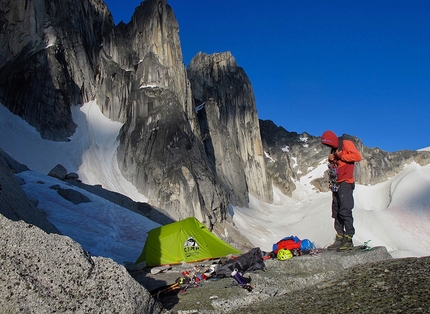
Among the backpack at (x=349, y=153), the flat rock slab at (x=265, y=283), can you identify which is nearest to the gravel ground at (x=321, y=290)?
the flat rock slab at (x=265, y=283)

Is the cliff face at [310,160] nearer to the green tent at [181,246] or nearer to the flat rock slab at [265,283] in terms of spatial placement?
the green tent at [181,246]

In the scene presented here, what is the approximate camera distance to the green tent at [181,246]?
54.4ft

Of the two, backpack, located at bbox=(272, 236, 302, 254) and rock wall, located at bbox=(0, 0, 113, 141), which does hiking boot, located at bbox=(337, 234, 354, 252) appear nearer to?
backpack, located at bbox=(272, 236, 302, 254)

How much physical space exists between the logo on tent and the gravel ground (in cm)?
886

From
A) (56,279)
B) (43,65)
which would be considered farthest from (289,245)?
(43,65)

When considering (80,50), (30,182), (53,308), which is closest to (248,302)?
(53,308)

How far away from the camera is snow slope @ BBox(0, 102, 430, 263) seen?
22922mm

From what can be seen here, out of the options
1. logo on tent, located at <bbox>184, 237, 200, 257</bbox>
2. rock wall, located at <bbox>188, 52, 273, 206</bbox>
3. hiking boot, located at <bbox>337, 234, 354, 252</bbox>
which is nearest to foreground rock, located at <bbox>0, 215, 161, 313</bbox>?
hiking boot, located at <bbox>337, 234, 354, 252</bbox>

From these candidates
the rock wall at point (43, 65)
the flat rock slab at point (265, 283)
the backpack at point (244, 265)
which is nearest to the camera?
the flat rock slab at point (265, 283)

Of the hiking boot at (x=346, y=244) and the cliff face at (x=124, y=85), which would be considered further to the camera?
the cliff face at (x=124, y=85)

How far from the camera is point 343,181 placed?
9.42 meters

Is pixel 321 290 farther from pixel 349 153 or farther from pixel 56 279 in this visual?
pixel 349 153

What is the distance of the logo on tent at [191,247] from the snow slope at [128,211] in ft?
13.1

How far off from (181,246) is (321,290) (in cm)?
1156
